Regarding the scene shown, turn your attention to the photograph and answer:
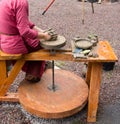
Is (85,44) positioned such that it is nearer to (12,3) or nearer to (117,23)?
(12,3)

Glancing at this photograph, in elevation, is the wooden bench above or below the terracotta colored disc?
above

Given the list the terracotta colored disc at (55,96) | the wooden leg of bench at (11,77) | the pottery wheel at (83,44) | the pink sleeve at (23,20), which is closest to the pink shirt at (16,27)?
the pink sleeve at (23,20)

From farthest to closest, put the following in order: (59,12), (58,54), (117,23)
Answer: (59,12) → (117,23) → (58,54)

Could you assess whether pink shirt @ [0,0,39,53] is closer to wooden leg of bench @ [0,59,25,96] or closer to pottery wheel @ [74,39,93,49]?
wooden leg of bench @ [0,59,25,96]

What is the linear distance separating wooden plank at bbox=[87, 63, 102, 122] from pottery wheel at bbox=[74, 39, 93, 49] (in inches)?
6.9

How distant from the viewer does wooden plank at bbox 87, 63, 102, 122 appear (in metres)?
2.46

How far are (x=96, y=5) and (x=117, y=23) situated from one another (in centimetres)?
139

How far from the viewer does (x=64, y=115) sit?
8.40 feet

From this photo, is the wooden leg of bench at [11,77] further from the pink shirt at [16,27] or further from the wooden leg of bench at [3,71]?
the pink shirt at [16,27]

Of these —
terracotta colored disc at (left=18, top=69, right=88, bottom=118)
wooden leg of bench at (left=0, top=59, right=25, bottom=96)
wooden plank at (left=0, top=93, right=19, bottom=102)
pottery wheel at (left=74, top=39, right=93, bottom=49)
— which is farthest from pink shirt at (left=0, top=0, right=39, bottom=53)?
wooden plank at (left=0, top=93, right=19, bottom=102)

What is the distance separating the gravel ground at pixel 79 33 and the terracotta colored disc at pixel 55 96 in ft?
0.60

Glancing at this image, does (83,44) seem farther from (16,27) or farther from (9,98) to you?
(9,98)

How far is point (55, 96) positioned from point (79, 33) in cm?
244

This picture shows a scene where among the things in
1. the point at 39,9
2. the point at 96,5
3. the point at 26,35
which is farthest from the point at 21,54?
the point at 96,5
